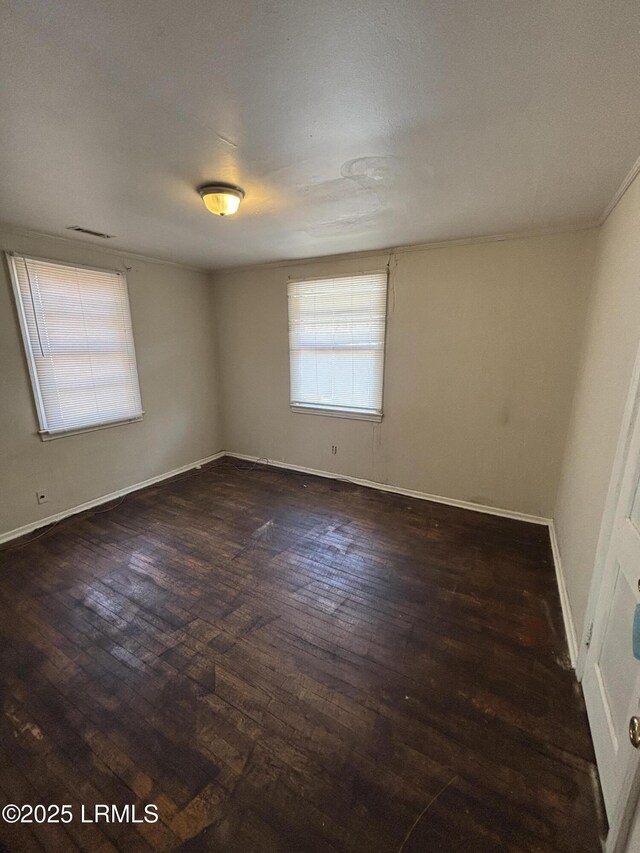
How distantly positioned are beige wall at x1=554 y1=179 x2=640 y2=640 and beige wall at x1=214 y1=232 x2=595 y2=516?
307mm

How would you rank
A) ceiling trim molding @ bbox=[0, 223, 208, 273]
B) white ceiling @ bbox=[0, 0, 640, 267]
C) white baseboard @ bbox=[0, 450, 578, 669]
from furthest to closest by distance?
ceiling trim molding @ bbox=[0, 223, 208, 273], white baseboard @ bbox=[0, 450, 578, 669], white ceiling @ bbox=[0, 0, 640, 267]

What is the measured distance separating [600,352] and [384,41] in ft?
6.61

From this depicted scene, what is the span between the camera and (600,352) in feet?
6.91

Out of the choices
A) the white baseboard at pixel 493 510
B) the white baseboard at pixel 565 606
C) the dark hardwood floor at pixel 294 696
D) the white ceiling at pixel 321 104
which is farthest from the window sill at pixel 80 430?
the white baseboard at pixel 565 606

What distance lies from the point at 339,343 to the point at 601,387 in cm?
252

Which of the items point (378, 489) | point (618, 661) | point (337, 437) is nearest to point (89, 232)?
point (337, 437)

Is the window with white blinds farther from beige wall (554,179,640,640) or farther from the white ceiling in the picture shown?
beige wall (554,179,640,640)

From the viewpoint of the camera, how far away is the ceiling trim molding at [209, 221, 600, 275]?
273 cm

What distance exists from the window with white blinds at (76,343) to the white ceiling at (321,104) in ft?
2.67

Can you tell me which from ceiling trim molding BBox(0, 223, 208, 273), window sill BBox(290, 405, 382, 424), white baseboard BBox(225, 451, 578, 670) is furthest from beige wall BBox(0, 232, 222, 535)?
window sill BBox(290, 405, 382, 424)

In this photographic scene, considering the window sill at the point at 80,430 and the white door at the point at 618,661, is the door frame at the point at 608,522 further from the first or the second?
the window sill at the point at 80,430

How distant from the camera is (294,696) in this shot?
64.7 inches

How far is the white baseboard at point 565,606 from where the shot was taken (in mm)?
1830

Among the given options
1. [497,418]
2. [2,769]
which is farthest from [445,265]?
[2,769]
